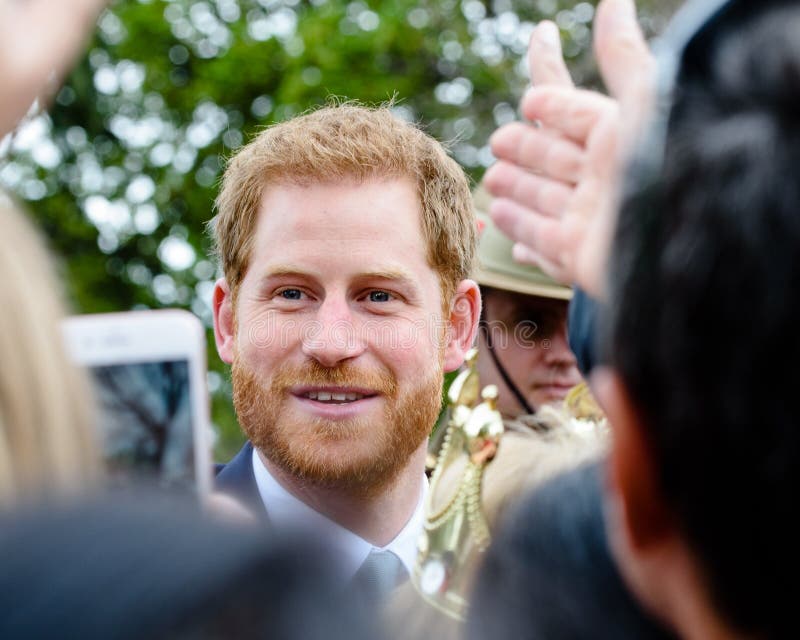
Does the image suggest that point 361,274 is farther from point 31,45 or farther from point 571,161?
point 31,45

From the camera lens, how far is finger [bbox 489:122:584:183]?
1213 millimetres

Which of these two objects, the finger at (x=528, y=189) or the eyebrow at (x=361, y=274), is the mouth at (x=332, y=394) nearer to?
the eyebrow at (x=361, y=274)

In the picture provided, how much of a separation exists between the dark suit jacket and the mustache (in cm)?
25

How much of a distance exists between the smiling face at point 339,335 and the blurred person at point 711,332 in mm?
1657

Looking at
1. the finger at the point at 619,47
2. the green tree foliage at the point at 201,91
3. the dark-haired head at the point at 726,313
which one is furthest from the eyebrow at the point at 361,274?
the green tree foliage at the point at 201,91

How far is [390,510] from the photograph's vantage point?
2.58 metres

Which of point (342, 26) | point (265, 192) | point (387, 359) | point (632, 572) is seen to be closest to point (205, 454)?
point (632, 572)

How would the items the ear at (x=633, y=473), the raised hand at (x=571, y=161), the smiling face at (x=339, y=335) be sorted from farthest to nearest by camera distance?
the smiling face at (x=339, y=335) < the raised hand at (x=571, y=161) < the ear at (x=633, y=473)

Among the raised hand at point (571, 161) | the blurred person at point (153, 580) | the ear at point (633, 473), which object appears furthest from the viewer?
the raised hand at point (571, 161)

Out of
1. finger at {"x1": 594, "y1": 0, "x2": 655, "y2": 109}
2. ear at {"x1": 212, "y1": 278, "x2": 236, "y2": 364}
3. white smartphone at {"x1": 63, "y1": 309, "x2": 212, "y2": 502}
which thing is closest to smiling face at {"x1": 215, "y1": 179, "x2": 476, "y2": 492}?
ear at {"x1": 212, "y1": 278, "x2": 236, "y2": 364}

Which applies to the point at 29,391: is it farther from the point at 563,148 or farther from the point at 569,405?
the point at 569,405

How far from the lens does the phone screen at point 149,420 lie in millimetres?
1433

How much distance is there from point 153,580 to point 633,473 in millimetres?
322

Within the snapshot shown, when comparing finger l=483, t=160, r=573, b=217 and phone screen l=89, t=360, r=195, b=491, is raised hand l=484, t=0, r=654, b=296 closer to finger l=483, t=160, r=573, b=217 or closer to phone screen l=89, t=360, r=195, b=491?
finger l=483, t=160, r=573, b=217
